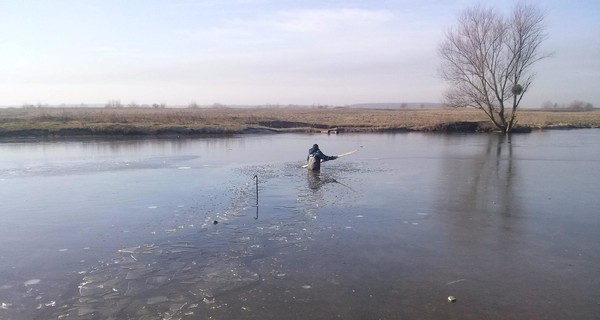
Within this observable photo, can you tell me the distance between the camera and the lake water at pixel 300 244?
5855 millimetres

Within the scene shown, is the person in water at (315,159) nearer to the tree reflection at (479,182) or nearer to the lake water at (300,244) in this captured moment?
the lake water at (300,244)

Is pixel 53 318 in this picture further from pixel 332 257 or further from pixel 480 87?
pixel 480 87

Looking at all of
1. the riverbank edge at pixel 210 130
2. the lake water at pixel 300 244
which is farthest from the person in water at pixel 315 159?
the riverbank edge at pixel 210 130

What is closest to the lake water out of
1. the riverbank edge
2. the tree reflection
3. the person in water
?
the tree reflection

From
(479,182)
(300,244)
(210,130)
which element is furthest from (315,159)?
(210,130)

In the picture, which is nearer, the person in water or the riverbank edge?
the person in water

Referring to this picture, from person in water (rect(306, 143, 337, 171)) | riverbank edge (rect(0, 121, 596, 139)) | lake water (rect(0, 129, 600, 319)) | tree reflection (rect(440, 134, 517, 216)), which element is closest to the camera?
lake water (rect(0, 129, 600, 319))

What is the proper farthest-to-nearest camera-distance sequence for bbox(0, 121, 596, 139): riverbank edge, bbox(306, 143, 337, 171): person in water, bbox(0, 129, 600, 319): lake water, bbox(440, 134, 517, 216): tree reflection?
bbox(0, 121, 596, 139): riverbank edge, bbox(306, 143, 337, 171): person in water, bbox(440, 134, 517, 216): tree reflection, bbox(0, 129, 600, 319): lake water

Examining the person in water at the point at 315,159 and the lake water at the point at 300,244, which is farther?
the person in water at the point at 315,159

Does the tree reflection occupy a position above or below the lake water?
above

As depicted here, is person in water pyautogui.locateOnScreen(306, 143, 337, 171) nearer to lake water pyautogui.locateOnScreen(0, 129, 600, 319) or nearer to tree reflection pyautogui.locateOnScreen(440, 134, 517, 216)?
lake water pyautogui.locateOnScreen(0, 129, 600, 319)

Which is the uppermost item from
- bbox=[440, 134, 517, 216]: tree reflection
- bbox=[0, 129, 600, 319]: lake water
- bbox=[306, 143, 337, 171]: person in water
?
bbox=[306, 143, 337, 171]: person in water

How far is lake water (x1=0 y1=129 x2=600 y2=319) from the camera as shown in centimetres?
586

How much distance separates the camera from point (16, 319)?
5.43m
